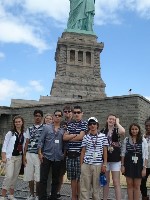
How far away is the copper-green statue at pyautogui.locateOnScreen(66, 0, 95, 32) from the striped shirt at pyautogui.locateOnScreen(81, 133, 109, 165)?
38.9 meters

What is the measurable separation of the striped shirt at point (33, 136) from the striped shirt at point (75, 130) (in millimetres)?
817

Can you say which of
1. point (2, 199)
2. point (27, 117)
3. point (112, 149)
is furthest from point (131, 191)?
point (27, 117)

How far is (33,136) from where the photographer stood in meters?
7.26

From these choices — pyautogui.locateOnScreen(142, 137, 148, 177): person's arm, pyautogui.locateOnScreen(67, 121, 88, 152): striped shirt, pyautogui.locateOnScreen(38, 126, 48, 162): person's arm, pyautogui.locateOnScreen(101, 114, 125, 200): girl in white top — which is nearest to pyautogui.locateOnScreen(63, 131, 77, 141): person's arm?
pyautogui.locateOnScreen(67, 121, 88, 152): striped shirt

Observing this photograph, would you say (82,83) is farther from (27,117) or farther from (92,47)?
(27,117)

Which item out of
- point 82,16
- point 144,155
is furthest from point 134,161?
point 82,16

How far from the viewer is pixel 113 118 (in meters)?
6.86

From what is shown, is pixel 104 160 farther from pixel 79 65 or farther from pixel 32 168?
pixel 79 65

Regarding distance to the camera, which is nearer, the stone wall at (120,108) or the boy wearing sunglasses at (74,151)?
the boy wearing sunglasses at (74,151)

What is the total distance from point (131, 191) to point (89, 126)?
5.17ft

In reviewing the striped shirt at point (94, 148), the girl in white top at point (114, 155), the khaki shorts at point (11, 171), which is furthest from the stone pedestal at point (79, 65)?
the striped shirt at point (94, 148)

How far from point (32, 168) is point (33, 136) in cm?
70

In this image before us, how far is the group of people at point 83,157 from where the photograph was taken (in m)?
6.34

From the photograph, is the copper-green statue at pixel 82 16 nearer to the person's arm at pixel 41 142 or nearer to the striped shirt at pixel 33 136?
the striped shirt at pixel 33 136
